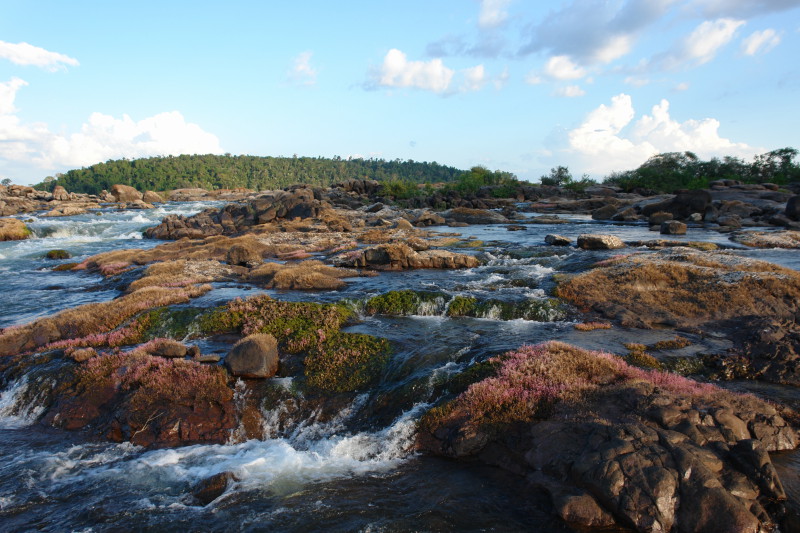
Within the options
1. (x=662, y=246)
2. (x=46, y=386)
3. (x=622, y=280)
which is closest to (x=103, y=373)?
(x=46, y=386)

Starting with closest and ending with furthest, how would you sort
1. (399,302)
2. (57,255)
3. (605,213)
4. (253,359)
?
(253,359)
(399,302)
(57,255)
(605,213)

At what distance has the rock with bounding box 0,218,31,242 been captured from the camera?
50.7 m

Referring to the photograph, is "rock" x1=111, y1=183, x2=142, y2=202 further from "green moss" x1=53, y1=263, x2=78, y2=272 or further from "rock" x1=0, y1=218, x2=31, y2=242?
"green moss" x1=53, y1=263, x2=78, y2=272

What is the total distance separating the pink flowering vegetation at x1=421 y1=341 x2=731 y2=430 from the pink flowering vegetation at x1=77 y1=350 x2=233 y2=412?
5.71 m

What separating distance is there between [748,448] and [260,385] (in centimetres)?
1046

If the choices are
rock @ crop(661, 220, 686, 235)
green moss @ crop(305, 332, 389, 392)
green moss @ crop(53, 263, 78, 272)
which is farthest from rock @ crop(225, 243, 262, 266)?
rock @ crop(661, 220, 686, 235)

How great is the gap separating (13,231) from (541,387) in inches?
2500

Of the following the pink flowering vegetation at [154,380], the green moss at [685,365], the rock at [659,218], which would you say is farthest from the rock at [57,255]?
the rock at [659,218]

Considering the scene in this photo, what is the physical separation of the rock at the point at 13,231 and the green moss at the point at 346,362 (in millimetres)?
56093

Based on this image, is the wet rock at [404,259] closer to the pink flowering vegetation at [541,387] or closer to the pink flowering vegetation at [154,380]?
the pink flowering vegetation at [154,380]

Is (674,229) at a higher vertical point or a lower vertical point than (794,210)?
lower

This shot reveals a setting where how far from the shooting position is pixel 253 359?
1242cm

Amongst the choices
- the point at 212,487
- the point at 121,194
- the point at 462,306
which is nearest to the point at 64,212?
the point at 121,194

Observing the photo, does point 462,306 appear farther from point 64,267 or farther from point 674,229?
point 674,229
